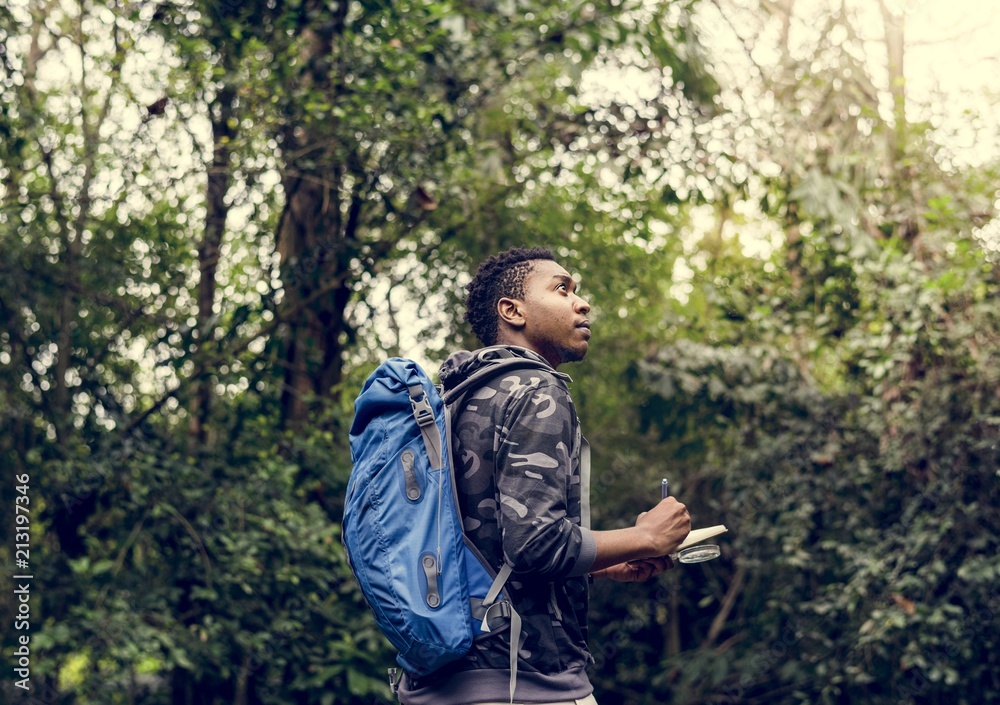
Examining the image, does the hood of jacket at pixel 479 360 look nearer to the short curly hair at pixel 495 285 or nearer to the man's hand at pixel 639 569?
the short curly hair at pixel 495 285

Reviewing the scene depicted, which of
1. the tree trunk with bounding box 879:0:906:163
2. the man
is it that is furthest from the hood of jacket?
the tree trunk with bounding box 879:0:906:163

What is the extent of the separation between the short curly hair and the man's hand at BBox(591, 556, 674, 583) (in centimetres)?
62

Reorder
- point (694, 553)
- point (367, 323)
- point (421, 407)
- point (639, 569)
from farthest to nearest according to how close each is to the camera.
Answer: point (367, 323) → point (639, 569) → point (694, 553) → point (421, 407)

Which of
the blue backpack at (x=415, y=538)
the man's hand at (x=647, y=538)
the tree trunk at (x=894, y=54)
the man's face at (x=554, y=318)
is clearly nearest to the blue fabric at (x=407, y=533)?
the blue backpack at (x=415, y=538)

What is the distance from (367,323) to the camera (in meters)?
7.31

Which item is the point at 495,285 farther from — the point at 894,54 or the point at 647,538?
the point at 894,54

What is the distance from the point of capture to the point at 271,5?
5.98 metres

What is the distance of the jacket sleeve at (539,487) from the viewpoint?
200cm

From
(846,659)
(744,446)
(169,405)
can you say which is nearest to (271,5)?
(169,405)

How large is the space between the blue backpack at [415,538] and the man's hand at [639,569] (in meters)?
0.39

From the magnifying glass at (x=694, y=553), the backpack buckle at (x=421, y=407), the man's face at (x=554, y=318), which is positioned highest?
the man's face at (x=554, y=318)

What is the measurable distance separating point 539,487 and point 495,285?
0.66 m

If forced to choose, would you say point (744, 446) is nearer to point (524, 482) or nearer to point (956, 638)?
point (956, 638)

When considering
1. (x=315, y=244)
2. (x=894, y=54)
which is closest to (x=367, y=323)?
(x=315, y=244)
